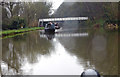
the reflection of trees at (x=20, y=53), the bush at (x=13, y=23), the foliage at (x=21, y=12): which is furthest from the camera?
the foliage at (x=21, y=12)

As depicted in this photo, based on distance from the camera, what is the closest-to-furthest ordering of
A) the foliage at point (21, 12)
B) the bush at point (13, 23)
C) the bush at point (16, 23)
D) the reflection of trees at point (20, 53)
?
the reflection of trees at point (20, 53) → the bush at point (13, 23) → the foliage at point (21, 12) → the bush at point (16, 23)

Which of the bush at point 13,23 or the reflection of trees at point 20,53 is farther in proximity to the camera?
the bush at point 13,23

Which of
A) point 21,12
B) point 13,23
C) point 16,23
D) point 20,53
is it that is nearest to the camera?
point 20,53

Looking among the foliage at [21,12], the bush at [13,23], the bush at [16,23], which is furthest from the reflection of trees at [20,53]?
the bush at [16,23]

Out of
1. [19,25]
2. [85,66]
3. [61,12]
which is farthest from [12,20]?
[61,12]

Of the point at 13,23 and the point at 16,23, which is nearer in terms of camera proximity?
the point at 13,23

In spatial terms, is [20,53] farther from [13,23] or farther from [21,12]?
[21,12]

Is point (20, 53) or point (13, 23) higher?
point (20, 53)

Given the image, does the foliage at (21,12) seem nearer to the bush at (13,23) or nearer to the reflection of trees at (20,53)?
the bush at (13,23)

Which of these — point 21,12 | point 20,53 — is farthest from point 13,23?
point 20,53

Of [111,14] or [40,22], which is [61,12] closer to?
[40,22]

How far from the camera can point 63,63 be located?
7.28 meters

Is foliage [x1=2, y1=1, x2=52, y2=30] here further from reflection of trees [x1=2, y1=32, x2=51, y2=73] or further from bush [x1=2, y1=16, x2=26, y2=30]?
reflection of trees [x1=2, y1=32, x2=51, y2=73]

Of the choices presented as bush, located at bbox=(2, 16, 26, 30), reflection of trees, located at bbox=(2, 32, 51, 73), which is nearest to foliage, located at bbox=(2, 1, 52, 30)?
bush, located at bbox=(2, 16, 26, 30)
